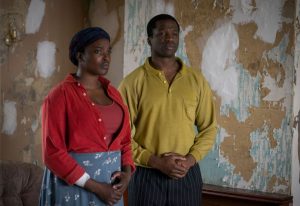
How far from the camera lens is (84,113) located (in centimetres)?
158

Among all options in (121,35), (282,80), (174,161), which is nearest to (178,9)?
(121,35)

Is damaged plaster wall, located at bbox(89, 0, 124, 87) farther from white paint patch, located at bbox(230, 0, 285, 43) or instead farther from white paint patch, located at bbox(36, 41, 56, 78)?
white paint patch, located at bbox(230, 0, 285, 43)

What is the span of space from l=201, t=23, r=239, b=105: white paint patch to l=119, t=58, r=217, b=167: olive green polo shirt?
98 cm

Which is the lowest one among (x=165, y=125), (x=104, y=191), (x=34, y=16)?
(x=104, y=191)

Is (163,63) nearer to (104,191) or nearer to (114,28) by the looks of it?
(104,191)

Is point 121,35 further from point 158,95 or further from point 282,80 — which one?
point 158,95

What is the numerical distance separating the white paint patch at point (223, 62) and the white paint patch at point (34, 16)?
4.37 ft

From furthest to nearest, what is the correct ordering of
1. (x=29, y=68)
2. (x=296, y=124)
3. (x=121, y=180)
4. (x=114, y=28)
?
(x=114, y=28), (x=29, y=68), (x=296, y=124), (x=121, y=180)

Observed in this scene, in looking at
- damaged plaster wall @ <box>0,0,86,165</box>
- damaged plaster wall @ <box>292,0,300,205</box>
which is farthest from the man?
damaged plaster wall @ <box>0,0,86,165</box>

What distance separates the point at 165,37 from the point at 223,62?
1144 mm

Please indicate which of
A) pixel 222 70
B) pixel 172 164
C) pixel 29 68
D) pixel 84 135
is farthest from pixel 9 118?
pixel 84 135

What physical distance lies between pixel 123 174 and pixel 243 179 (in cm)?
149

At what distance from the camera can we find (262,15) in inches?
113

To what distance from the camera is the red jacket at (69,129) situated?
152cm
